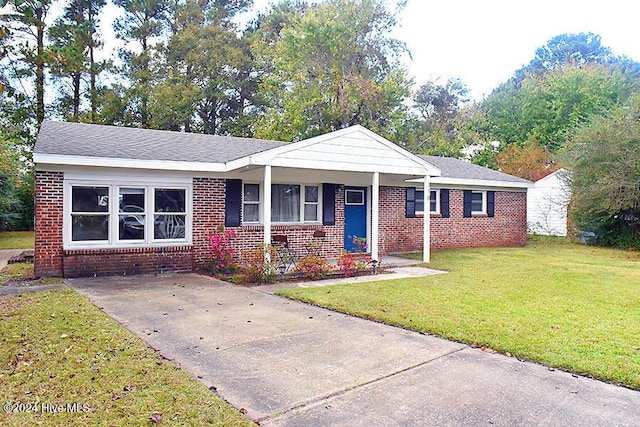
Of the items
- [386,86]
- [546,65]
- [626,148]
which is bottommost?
[626,148]

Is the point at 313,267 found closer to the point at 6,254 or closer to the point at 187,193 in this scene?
the point at 187,193

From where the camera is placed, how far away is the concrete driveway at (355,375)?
3484mm

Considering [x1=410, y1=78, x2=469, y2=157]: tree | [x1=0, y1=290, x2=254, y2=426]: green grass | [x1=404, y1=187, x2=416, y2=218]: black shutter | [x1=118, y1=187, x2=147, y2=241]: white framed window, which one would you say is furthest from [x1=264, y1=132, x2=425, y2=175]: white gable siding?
[x1=410, y1=78, x2=469, y2=157]: tree

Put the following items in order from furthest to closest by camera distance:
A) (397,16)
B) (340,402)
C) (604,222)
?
(397,16)
(604,222)
(340,402)

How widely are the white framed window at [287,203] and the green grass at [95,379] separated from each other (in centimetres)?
653

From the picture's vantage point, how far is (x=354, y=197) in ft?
47.4

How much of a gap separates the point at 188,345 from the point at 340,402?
7.09ft

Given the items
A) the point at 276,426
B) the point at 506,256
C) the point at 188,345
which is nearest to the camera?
the point at 276,426

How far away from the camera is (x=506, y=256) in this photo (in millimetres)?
14695

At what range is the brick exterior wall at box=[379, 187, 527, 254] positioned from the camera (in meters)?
15.2

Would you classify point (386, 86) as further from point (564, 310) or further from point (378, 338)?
point (378, 338)

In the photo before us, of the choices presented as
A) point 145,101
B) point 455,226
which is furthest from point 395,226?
point 145,101

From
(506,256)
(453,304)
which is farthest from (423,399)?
(506,256)

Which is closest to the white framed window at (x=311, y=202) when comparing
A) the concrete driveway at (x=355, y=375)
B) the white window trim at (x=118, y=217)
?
the white window trim at (x=118, y=217)
